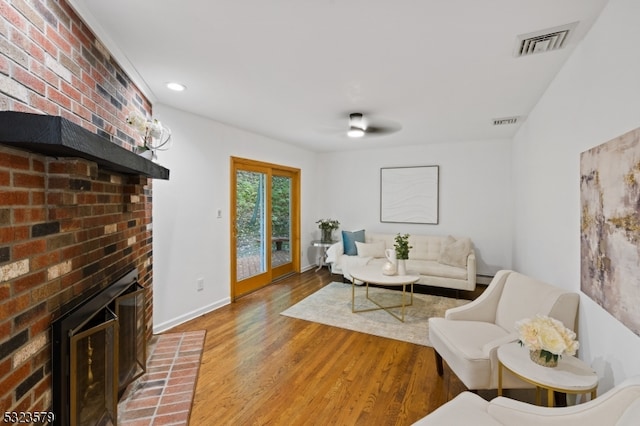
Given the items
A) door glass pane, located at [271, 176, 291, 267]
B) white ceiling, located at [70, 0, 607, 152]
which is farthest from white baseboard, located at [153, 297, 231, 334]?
white ceiling, located at [70, 0, 607, 152]

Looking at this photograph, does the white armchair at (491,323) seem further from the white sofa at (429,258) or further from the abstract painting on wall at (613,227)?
the white sofa at (429,258)

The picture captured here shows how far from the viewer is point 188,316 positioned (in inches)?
135

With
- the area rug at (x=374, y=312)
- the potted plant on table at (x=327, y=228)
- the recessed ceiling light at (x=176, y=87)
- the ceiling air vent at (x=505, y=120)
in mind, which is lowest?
the area rug at (x=374, y=312)

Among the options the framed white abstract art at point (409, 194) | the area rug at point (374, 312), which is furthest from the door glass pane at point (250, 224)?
the framed white abstract art at point (409, 194)

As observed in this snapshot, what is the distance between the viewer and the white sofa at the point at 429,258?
14.0 feet

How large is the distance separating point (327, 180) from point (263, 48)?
167 inches

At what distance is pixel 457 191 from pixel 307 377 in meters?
4.06

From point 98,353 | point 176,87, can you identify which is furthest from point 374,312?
point 176,87

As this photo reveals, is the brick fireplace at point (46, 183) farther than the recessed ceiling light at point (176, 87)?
No

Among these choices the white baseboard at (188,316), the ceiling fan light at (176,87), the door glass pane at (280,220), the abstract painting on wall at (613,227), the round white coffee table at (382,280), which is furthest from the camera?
the door glass pane at (280,220)

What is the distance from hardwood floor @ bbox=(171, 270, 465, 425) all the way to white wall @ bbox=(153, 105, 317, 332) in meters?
0.37

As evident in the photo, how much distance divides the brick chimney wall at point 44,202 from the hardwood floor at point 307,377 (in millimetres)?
1118

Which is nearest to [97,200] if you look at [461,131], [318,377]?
[318,377]

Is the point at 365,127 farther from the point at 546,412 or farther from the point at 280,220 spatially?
the point at 546,412
